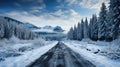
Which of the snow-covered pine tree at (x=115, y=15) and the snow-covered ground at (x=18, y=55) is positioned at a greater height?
the snow-covered pine tree at (x=115, y=15)

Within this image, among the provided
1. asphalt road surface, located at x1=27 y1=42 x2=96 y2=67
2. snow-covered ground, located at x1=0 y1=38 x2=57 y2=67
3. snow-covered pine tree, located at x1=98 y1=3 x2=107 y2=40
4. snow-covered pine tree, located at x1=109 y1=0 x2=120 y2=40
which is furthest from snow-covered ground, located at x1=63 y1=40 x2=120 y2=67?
→ snow-covered pine tree, located at x1=98 y1=3 x2=107 y2=40

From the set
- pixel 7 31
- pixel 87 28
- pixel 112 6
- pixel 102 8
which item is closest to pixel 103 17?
pixel 102 8

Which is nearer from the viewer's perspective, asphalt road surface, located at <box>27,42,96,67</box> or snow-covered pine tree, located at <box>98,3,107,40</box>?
asphalt road surface, located at <box>27,42,96,67</box>

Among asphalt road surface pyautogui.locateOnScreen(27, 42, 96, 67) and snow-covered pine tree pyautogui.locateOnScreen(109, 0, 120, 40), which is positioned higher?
snow-covered pine tree pyautogui.locateOnScreen(109, 0, 120, 40)

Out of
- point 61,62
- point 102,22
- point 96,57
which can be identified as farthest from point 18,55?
point 102,22

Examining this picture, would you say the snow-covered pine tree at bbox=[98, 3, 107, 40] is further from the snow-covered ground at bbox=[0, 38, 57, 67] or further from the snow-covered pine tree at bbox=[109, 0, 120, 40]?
the snow-covered ground at bbox=[0, 38, 57, 67]

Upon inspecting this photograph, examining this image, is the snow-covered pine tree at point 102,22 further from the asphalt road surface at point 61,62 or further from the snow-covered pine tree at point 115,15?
the asphalt road surface at point 61,62

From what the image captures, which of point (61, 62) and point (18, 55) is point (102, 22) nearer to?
point (18, 55)

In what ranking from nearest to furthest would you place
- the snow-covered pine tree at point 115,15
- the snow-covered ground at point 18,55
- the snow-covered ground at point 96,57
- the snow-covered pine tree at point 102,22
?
the snow-covered ground at point 96,57 < the snow-covered ground at point 18,55 < the snow-covered pine tree at point 115,15 < the snow-covered pine tree at point 102,22

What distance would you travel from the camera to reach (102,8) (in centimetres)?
4356

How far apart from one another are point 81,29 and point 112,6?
53552mm

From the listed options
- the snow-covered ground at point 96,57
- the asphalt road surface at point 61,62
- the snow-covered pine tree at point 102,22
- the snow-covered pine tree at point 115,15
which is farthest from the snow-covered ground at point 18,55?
the snow-covered pine tree at point 102,22

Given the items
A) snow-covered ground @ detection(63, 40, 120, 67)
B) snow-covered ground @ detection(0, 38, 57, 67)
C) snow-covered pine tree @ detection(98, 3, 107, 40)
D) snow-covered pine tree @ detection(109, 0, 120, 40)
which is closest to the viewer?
snow-covered ground @ detection(63, 40, 120, 67)

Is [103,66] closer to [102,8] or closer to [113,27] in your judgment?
[113,27]
